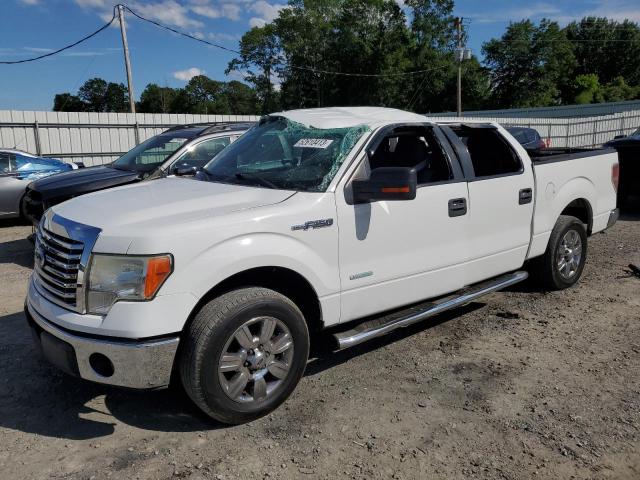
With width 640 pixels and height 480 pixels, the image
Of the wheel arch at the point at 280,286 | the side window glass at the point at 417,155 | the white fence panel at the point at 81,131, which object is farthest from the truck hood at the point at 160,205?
the white fence panel at the point at 81,131

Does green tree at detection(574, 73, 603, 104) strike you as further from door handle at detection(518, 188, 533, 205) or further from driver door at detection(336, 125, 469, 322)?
driver door at detection(336, 125, 469, 322)

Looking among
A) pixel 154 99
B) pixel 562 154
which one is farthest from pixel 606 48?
pixel 562 154

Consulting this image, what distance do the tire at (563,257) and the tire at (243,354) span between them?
3.04 metres

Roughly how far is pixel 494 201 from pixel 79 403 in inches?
136

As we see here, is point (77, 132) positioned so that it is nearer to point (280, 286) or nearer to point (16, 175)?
point (16, 175)

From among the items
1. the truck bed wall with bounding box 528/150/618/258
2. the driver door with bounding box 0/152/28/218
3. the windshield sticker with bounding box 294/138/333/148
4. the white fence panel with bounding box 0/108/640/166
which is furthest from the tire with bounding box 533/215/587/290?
the white fence panel with bounding box 0/108/640/166

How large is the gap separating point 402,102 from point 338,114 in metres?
59.8

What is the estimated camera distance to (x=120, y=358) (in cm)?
285

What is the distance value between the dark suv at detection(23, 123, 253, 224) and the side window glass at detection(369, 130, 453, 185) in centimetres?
309

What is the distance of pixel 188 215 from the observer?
3.13 metres

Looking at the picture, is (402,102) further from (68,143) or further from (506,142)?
(506,142)

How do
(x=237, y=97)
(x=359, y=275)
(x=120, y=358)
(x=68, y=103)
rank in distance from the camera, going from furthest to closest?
(x=237, y=97)
(x=68, y=103)
(x=359, y=275)
(x=120, y=358)

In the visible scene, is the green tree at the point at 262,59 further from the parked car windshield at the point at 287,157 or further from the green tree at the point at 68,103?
the parked car windshield at the point at 287,157

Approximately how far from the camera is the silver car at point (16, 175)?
31.9 feet
